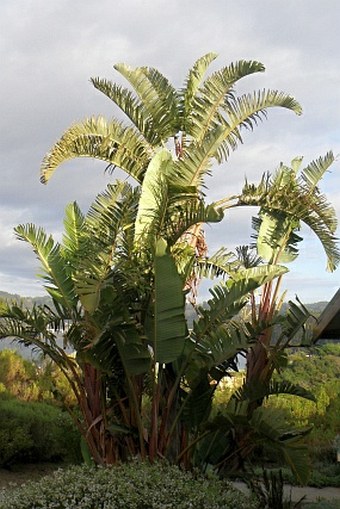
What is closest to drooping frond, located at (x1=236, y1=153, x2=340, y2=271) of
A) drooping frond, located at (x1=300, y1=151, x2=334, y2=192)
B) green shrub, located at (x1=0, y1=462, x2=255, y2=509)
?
drooping frond, located at (x1=300, y1=151, x2=334, y2=192)

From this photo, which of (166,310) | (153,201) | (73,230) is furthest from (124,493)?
(73,230)

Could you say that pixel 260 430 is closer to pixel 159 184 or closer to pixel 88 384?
pixel 88 384

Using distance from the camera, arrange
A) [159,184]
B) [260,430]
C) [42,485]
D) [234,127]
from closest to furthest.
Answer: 1. [42,485]
2. [260,430]
3. [159,184]
4. [234,127]

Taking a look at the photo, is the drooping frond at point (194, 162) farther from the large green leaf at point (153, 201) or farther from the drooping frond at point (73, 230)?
the drooping frond at point (73, 230)

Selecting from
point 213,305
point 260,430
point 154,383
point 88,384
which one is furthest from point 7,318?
point 260,430

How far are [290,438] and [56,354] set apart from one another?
3.68m

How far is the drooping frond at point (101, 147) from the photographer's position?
39.5 feet

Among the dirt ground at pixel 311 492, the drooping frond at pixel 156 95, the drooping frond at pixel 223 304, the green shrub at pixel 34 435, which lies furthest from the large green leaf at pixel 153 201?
the green shrub at pixel 34 435

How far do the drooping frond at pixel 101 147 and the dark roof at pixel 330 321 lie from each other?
432cm

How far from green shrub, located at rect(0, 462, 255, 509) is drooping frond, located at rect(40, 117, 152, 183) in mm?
5480

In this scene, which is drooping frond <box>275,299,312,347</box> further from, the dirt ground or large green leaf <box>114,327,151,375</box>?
the dirt ground

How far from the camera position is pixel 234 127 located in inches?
478

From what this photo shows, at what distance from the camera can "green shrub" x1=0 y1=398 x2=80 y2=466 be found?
1391 centimetres

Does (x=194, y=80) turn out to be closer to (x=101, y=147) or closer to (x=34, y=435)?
(x=101, y=147)
